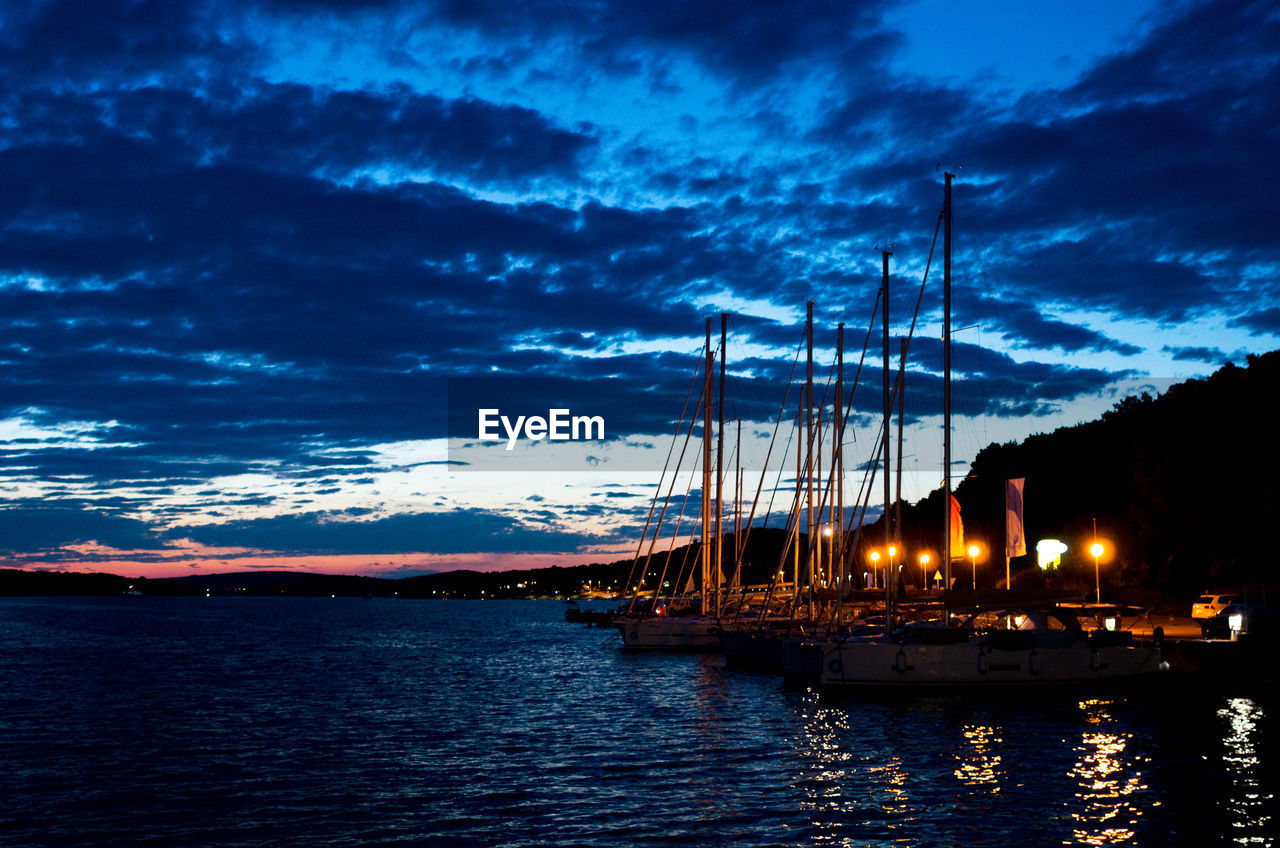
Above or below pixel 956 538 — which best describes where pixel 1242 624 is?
below

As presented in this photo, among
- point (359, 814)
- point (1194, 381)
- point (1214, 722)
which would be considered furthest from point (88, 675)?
point (1194, 381)

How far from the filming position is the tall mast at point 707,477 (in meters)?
68.3

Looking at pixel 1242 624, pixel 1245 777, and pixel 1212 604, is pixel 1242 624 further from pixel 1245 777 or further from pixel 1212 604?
pixel 1245 777

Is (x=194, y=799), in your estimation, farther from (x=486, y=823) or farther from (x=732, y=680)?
(x=732, y=680)

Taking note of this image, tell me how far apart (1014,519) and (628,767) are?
41.5 meters

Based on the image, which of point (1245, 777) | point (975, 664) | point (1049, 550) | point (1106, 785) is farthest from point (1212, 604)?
point (1106, 785)

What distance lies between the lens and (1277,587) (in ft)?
199

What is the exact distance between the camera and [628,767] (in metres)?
29.6

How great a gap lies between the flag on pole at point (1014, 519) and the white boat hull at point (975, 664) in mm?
21036

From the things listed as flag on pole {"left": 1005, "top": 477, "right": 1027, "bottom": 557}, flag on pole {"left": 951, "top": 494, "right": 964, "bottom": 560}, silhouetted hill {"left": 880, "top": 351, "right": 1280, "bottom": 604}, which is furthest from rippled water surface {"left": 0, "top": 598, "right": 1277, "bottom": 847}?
flag on pole {"left": 1005, "top": 477, "right": 1027, "bottom": 557}

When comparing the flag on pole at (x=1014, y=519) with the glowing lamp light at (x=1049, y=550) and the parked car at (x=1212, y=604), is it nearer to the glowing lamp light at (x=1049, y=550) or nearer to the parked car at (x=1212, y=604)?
the parked car at (x=1212, y=604)

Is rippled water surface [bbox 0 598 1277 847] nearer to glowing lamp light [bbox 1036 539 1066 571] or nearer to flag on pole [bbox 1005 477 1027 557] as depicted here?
flag on pole [bbox 1005 477 1027 557]

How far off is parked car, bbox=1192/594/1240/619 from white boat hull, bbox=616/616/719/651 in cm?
2692

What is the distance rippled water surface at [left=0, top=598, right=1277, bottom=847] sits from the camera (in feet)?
72.8
